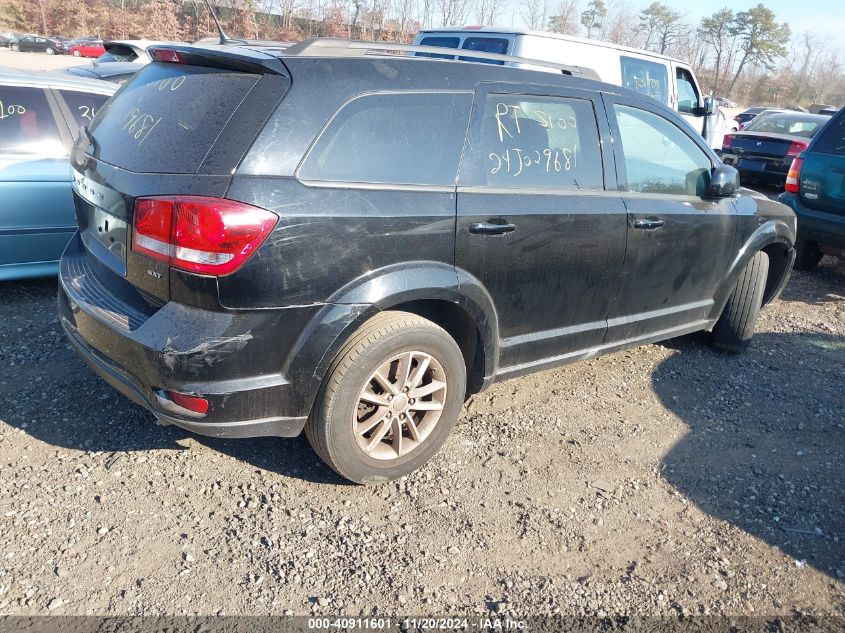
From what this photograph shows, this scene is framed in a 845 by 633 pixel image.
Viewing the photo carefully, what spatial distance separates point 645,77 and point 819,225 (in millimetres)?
3487

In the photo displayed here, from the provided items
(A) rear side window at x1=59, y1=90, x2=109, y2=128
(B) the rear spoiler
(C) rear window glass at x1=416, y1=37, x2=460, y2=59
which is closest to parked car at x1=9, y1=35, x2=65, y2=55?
(C) rear window glass at x1=416, y1=37, x2=460, y2=59

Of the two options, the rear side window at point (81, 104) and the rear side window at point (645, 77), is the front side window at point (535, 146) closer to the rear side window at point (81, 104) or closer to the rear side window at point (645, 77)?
the rear side window at point (81, 104)

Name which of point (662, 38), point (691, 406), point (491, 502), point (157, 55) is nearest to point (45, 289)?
point (157, 55)

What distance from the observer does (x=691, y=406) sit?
13.8 ft

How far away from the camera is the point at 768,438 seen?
389 cm

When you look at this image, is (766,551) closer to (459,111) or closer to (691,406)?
(691,406)

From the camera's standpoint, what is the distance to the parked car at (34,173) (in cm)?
455

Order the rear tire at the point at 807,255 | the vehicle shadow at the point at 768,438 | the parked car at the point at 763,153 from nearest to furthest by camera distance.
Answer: the vehicle shadow at the point at 768,438 < the rear tire at the point at 807,255 < the parked car at the point at 763,153

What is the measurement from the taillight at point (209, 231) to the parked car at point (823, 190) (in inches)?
233

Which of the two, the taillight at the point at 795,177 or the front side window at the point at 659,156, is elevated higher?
the front side window at the point at 659,156

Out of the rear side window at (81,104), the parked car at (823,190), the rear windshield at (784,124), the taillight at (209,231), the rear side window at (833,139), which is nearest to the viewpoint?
the taillight at (209,231)

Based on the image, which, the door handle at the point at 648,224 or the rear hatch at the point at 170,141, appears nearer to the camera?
the rear hatch at the point at 170,141

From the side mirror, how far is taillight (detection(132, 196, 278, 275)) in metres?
2.93

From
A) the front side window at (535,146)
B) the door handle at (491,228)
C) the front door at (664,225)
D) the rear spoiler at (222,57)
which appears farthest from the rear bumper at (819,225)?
the rear spoiler at (222,57)
